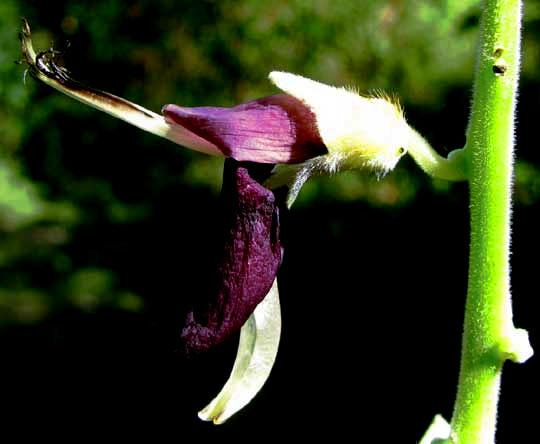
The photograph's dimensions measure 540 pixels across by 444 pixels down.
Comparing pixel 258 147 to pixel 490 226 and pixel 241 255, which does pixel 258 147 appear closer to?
pixel 241 255

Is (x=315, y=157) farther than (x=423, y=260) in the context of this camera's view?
No

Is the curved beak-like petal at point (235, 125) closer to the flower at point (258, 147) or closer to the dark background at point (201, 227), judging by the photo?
the flower at point (258, 147)

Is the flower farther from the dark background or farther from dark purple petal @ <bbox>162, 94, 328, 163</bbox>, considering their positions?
the dark background

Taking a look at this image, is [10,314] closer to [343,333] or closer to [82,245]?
[82,245]

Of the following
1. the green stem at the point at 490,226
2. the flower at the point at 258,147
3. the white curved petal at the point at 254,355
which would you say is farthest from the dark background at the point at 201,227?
the flower at the point at 258,147

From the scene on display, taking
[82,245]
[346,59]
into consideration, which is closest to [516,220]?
[346,59]

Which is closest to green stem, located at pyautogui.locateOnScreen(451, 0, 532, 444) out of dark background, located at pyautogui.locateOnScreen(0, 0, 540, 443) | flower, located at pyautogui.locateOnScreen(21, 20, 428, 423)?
flower, located at pyautogui.locateOnScreen(21, 20, 428, 423)
